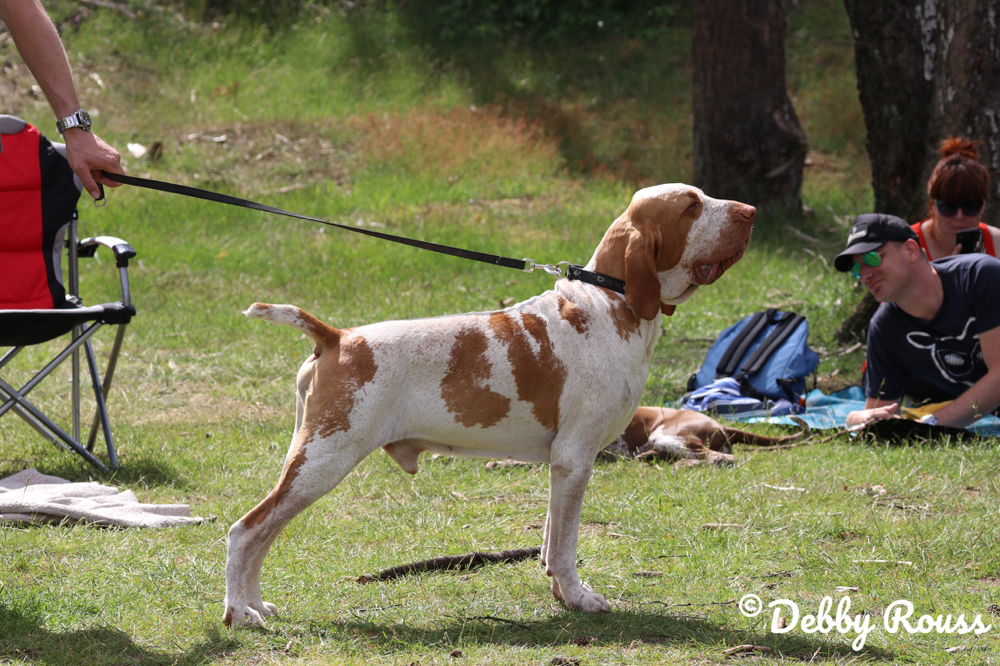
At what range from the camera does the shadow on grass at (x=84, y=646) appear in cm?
251

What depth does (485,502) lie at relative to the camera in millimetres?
3908

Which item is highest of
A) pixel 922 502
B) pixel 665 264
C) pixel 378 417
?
pixel 665 264

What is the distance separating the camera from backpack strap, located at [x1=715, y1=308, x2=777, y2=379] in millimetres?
5590

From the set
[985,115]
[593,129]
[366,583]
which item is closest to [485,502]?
[366,583]

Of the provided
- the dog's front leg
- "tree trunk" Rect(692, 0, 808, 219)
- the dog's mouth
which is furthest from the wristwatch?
"tree trunk" Rect(692, 0, 808, 219)

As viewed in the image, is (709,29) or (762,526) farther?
(709,29)

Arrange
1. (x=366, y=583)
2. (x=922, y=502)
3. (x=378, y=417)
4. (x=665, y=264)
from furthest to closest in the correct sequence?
(x=922, y=502) < (x=366, y=583) < (x=665, y=264) < (x=378, y=417)

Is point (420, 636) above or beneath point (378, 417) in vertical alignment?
beneath

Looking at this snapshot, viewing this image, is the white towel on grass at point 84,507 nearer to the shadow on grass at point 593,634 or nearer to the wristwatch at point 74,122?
the shadow on grass at point 593,634

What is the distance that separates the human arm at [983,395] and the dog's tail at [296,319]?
10.6 ft

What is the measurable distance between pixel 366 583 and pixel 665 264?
1435mm

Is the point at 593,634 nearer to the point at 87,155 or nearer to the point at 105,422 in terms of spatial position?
the point at 87,155

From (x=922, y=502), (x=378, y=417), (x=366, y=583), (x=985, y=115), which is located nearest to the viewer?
(x=378, y=417)

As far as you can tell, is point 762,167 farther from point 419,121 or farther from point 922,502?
point 922,502
